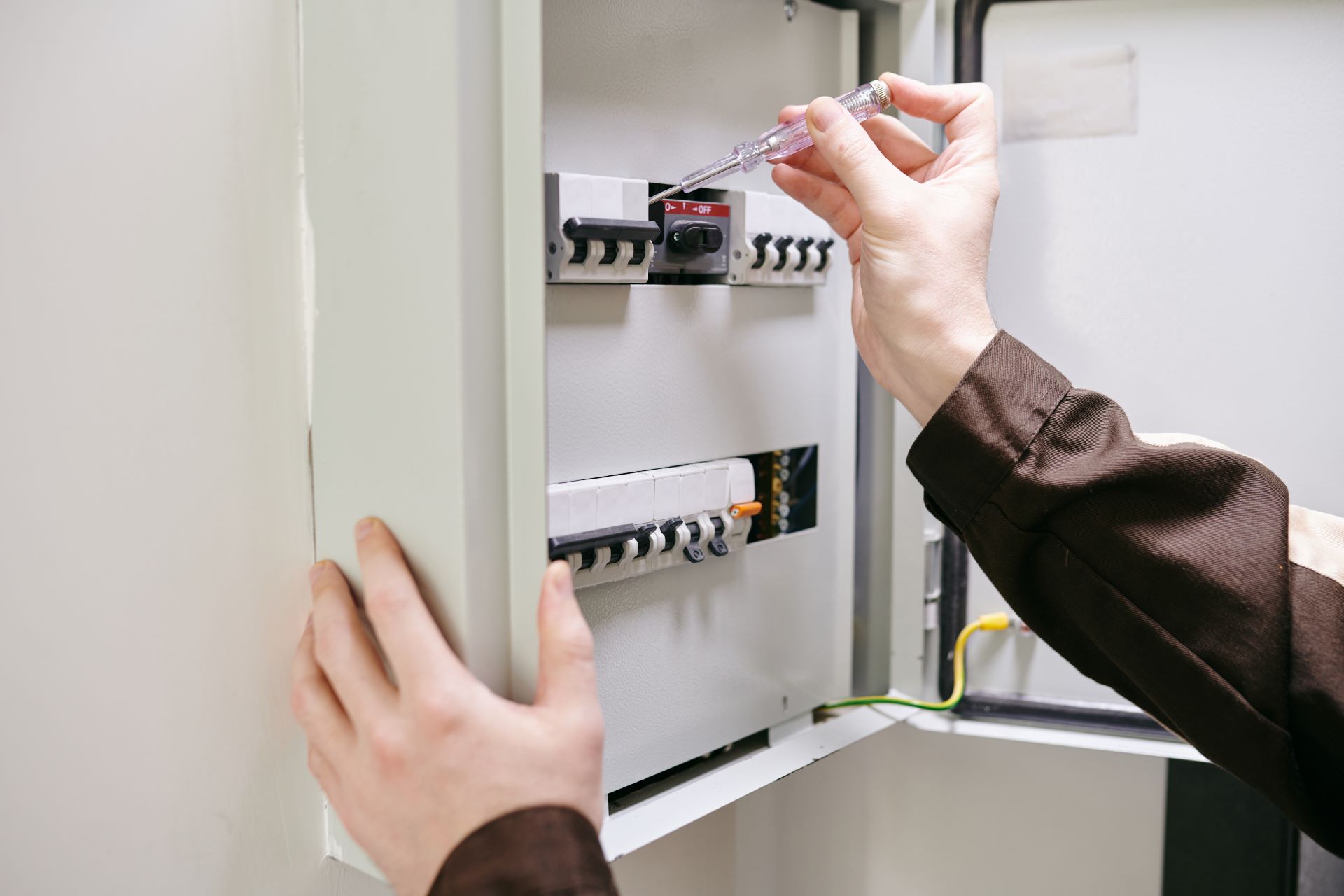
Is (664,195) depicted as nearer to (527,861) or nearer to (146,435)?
(146,435)

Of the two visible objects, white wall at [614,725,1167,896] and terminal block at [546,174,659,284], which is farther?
white wall at [614,725,1167,896]

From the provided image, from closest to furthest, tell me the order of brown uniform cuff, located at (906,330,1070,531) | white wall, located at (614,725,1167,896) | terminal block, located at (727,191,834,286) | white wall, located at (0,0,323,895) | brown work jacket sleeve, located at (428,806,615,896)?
brown work jacket sleeve, located at (428,806,615,896) → white wall, located at (0,0,323,895) → brown uniform cuff, located at (906,330,1070,531) → terminal block, located at (727,191,834,286) → white wall, located at (614,725,1167,896)

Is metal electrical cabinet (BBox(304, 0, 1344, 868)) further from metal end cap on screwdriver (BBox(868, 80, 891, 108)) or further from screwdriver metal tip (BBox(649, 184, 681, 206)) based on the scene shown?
metal end cap on screwdriver (BBox(868, 80, 891, 108))

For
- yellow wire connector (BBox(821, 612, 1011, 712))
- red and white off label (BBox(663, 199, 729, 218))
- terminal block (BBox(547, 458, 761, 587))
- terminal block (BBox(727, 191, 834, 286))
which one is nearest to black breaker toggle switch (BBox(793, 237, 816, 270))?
terminal block (BBox(727, 191, 834, 286))

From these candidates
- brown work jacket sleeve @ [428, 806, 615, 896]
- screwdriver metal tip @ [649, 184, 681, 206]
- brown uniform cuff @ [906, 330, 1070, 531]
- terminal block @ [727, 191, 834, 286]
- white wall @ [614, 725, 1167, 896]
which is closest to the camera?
brown work jacket sleeve @ [428, 806, 615, 896]

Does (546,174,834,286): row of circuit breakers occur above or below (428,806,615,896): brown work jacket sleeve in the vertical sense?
above

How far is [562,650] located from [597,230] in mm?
380

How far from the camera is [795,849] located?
1138 millimetres

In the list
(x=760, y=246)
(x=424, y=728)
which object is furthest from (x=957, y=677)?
(x=424, y=728)

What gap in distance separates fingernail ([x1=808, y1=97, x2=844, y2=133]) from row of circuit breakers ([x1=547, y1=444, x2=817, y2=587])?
327mm

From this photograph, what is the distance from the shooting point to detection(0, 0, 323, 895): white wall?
61cm

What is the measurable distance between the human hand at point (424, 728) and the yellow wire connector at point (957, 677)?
25.2 inches

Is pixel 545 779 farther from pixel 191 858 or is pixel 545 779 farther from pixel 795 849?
A: pixel 795 849

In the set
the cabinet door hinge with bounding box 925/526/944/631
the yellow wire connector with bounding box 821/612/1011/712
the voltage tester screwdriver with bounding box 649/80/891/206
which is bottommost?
the yellow wire connector with bounding box 821/612/1011/712
